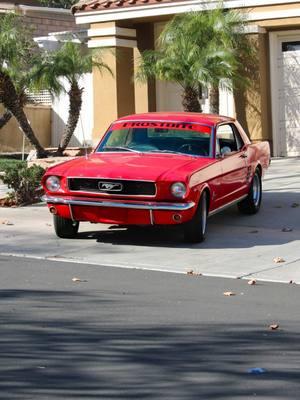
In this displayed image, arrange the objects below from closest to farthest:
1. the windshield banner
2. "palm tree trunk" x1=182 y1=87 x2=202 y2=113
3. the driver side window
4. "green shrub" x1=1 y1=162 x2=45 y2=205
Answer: the windshield banner → the driver side window → "green shrub" x1=1 y1=162 x2=45 y2=205 → "palm tree trunk" x1=182 y1=87 x2=202 y2=113

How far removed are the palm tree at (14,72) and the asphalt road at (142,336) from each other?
432 inches

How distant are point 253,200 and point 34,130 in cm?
1324

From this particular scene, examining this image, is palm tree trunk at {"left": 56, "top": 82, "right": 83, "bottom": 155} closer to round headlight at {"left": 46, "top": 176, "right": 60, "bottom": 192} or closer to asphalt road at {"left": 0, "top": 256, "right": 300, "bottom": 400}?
round headlight at {"left": 46, "top": 176, "right": 60, "bottom": 192}

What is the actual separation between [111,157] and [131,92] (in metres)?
10.2

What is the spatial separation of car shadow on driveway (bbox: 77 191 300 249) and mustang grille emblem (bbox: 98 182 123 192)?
0.88 m

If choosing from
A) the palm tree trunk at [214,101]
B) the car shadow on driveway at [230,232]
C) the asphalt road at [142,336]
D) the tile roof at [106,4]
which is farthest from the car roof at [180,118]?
the tile roof at [106,4]

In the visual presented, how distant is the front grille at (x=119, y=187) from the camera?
35.8ft

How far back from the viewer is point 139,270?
1002 centimetres

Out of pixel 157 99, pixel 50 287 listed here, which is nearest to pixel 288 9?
pixel 157 99

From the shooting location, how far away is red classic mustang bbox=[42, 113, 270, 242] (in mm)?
10898

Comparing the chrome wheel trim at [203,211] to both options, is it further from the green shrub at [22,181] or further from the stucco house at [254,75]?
the stucco house at [254,75]

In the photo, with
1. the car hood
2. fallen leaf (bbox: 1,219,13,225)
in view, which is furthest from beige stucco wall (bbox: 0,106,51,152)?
the car hood

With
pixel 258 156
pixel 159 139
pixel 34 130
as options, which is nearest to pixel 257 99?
pixel 258 156

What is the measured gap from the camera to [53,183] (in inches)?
447
